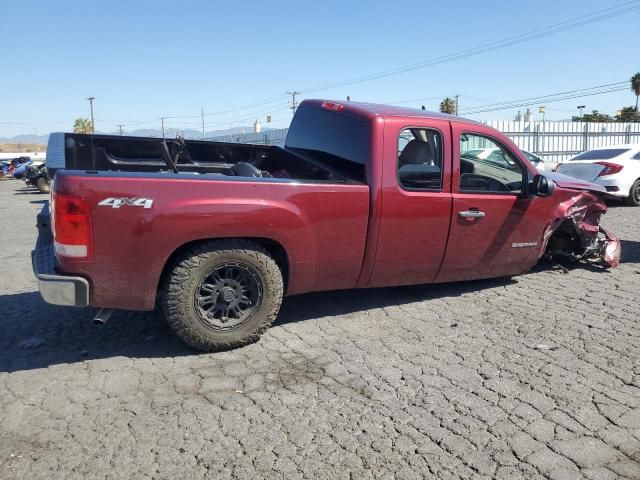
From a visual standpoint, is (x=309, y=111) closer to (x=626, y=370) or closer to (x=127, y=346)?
(x=127, y=346)

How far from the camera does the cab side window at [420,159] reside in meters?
4.50

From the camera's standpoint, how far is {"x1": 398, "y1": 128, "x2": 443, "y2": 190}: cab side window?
4.50m

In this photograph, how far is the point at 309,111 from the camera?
5.45 metres

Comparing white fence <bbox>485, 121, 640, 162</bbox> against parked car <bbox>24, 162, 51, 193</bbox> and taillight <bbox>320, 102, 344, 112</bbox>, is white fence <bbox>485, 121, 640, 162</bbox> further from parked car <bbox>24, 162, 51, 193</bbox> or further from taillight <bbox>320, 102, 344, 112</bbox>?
taillight <bbox>320, 102, 344, 112</bbox>

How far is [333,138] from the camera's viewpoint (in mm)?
4875

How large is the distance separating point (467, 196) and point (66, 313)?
3.88 meters

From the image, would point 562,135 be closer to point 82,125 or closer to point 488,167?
point 488,167

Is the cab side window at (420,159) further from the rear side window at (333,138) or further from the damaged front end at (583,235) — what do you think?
the damaged front end at (583,235)

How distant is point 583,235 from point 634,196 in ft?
24.9

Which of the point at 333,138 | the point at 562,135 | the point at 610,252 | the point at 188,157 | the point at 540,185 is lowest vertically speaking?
the point at 610,252

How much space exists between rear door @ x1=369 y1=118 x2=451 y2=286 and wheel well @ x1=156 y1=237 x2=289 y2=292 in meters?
0.81

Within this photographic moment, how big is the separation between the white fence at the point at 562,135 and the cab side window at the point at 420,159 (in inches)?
830

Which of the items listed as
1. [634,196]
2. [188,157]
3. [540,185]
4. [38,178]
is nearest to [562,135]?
[634,196]

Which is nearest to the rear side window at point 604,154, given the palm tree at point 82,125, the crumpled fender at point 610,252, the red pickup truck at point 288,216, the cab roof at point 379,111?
the crumpled fender at point 610,252
